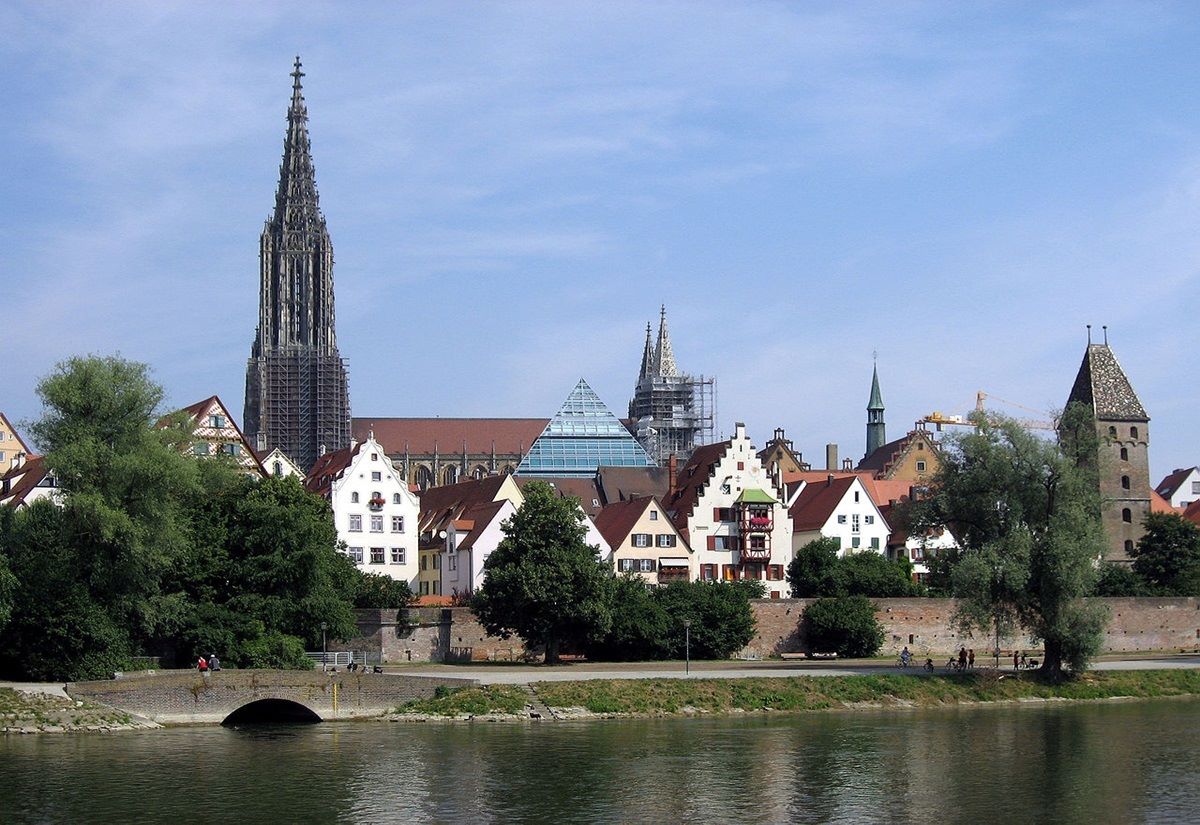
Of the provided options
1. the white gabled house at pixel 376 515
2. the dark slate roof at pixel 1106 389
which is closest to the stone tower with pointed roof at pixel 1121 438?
the dark slate roof at pixel 1106 389

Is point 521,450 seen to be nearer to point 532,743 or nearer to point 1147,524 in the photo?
point 1147,524

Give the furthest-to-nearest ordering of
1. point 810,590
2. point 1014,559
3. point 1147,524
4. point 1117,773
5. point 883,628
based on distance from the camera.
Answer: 1. point 1147,524
2. point 810,590
3. point 883,628
4. point 1014,559
5. point 1117,773

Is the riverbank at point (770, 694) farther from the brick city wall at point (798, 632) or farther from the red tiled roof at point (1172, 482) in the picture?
the red tiled roof at point (1172, 482)

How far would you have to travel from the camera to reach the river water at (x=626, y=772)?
42688mm

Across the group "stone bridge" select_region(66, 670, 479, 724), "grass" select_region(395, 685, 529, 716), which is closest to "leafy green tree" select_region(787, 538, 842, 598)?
"grass" select_region(395, 685, 529, 716)

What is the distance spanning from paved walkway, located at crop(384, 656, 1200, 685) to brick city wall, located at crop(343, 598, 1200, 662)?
11.1ft

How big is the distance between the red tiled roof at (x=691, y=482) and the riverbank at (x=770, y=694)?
120 feet

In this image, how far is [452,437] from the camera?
646 feet

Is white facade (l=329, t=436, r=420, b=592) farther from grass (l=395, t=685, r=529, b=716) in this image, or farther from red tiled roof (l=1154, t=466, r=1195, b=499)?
red tiled roof (l=1154, t=466, r=1195, b=499)

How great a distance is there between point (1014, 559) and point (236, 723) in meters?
31.9

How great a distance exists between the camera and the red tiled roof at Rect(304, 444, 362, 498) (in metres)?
114

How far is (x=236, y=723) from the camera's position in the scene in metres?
62.4

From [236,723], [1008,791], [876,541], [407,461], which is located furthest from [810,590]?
[407,461]

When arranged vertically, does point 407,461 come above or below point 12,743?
above
